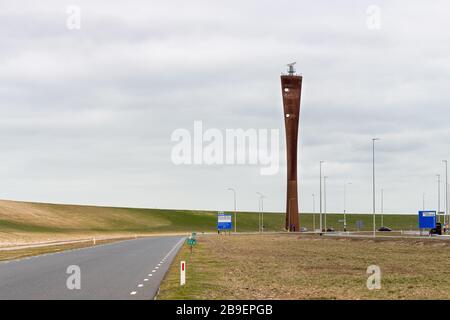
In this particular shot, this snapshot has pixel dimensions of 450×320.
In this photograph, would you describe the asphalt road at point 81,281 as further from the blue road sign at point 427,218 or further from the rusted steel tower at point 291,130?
the rusted steel tower at point 291,130

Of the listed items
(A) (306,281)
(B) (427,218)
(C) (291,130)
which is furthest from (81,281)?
(C) (291,130)

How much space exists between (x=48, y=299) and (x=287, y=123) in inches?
4313

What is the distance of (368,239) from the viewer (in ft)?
274

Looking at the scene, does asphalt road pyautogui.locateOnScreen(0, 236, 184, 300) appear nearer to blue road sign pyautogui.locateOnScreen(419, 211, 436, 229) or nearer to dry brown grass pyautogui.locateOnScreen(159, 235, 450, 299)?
dry brown grass pyautogui.locateOnScreen(159, 235, 450, 299)

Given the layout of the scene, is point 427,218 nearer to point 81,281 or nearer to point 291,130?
point 291,130

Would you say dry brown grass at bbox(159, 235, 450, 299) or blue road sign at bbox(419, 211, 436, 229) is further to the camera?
blue road sign at bbox(419, 211, 436, 229)

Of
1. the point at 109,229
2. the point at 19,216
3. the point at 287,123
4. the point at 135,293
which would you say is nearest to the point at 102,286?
the point at 135,293

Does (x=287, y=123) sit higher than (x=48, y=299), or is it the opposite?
(x=287, y=123)

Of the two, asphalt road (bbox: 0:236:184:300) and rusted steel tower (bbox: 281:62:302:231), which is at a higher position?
rusted steel tower (bbox: 281:62:302:231)

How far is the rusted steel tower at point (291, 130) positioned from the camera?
126188 millimetres

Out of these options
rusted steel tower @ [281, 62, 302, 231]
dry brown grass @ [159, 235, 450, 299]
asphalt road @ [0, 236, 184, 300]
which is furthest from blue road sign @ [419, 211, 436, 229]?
asphalt road @ [0, 236, 184, 300]

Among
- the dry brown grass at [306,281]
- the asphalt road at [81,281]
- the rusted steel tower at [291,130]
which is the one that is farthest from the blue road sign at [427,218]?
the asphalt road at [81,281]

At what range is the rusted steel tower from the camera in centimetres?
12619
